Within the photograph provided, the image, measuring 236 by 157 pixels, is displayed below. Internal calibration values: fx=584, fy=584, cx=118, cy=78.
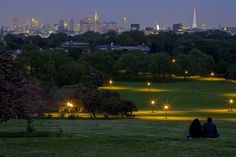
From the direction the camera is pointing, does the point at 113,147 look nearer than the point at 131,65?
Yes

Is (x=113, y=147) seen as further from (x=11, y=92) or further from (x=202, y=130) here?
(x=11, y=92)

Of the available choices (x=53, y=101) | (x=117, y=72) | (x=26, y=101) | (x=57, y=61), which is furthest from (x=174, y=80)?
(x=26, y=101)

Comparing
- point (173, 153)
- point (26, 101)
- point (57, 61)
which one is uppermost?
point (57, 61)

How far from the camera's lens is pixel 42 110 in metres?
53.5

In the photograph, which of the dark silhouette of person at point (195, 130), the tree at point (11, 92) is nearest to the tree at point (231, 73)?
the dark silhouette of person at point (195, 130)

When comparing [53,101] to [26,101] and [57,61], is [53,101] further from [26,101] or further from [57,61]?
[26,101]

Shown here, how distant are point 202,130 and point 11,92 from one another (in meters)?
6.93

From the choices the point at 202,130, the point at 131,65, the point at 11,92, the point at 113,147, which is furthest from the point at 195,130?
the point at 131,65

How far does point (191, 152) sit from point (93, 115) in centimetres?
4189

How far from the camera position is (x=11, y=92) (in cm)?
2033

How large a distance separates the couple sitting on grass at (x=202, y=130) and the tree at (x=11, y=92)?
241 inches

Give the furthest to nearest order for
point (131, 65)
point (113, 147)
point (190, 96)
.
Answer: point (131, 65) < point (190, 96) < point (113, 147)

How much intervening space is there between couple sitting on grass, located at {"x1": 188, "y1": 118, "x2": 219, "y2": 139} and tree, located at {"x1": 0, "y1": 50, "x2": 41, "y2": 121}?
6125mm

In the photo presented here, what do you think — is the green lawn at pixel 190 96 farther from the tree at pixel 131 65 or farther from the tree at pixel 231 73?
the tree at pixel 131 65
